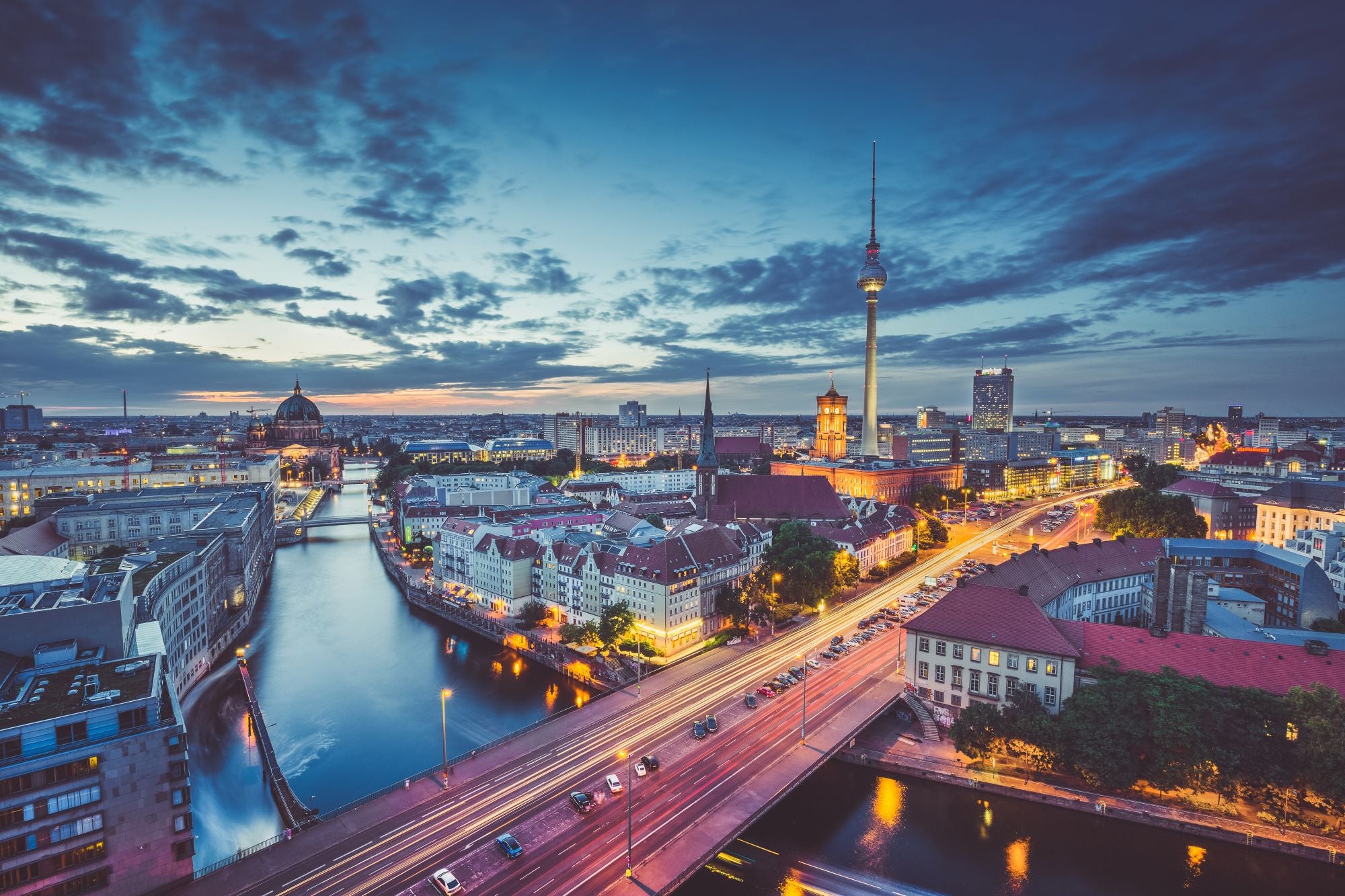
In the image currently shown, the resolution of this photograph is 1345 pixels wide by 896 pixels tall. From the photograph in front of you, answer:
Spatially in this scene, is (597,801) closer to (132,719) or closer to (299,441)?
(132,719)

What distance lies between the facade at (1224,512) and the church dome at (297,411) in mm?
204322

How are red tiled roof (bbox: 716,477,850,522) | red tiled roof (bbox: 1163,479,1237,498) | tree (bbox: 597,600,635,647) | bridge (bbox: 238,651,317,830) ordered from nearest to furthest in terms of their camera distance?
bridge (bbox: 238,651,317,830) → tree (bbox: 597,600,635,647) → red tiled roof (bbox: 1163,479,1237,498) → red tiled roof (bbox: 716,477,850,522)

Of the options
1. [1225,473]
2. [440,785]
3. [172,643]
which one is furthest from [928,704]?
[1225,473]

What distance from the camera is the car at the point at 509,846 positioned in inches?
976

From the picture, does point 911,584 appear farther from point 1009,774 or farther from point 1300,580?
point 1009,774

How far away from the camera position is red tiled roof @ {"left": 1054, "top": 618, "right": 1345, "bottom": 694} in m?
30.8

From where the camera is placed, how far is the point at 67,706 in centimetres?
2508

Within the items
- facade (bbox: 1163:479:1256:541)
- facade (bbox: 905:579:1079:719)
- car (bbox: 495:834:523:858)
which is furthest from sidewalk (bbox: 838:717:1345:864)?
facade (bbox: 1163:479:1256:541)

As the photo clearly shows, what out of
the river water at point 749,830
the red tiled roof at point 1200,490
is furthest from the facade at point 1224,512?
the river water at point 749,830

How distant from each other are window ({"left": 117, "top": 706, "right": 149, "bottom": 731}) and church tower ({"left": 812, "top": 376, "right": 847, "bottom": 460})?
151 metres

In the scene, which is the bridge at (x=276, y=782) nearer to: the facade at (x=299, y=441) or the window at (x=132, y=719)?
the window at (x=132, y=719)

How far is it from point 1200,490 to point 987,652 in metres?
67.2

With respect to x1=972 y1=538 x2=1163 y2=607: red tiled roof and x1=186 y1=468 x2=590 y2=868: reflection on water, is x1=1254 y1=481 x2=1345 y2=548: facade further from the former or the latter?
x1=186 y1=468 x2=590 y2=868: reflection on water

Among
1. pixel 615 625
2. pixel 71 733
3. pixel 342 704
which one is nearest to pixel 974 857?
pixel 615 625
